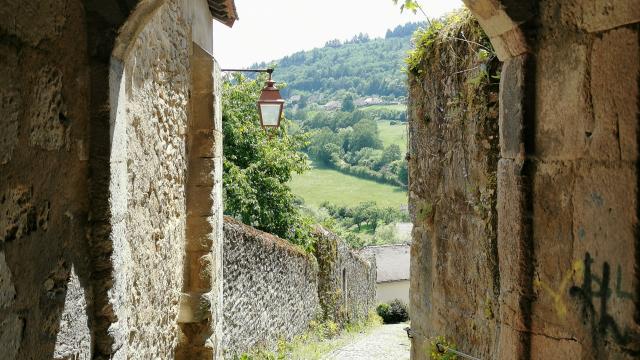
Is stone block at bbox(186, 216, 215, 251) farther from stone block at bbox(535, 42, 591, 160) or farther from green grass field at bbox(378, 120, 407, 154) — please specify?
green grass field at bbox(378, 120, 407, 154)

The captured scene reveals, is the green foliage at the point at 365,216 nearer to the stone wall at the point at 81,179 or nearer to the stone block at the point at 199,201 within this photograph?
the stone block at the point at 199,201

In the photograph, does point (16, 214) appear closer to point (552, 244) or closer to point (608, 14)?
point (552, 244)

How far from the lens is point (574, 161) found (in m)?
2.42

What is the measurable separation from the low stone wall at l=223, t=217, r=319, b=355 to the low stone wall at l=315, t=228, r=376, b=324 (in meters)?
1.66

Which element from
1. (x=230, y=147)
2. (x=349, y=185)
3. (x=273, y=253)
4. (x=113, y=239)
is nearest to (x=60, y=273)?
(x=113, y=239)

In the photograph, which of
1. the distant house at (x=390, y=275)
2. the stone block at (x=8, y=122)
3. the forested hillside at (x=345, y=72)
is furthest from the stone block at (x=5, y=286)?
the forested hillside at (x=345, y=72)

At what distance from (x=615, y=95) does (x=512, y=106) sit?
0.54m

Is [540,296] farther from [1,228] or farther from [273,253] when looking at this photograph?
[273,253]

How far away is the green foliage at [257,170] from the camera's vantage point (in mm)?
14078

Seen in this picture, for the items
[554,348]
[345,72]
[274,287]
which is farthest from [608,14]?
[345,72]

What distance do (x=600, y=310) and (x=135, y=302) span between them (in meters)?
2.35

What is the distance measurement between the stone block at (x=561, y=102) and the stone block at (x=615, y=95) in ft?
0.17

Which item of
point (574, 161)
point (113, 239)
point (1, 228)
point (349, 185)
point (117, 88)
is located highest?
point (117, 88)

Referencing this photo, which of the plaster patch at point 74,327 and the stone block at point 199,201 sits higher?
the stone block at point 199,201
